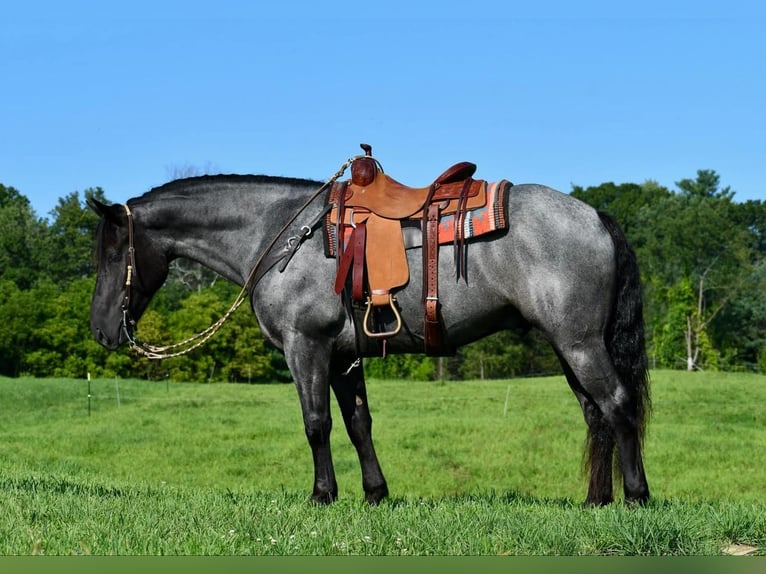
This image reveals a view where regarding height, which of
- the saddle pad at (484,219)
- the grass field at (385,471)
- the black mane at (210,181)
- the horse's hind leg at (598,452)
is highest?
the black mane at (210,181)

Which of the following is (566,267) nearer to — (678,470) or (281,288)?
(281,288)

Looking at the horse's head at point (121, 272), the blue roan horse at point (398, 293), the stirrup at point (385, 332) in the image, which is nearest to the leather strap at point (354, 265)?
the stirrup at point (385, 332)

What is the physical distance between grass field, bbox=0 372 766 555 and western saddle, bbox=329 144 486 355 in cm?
147

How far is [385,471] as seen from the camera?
23.6 meters

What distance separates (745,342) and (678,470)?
46356mm

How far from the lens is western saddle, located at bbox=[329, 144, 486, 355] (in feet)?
22.6

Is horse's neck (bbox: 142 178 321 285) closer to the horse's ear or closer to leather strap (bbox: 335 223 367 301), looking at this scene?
the horse's ear

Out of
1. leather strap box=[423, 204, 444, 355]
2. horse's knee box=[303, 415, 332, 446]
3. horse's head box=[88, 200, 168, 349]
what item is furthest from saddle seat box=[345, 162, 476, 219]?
horse's head box=[88, 200, 168, 349]

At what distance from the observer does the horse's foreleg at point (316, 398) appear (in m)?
7.06

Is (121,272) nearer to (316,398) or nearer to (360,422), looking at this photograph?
(316,398)

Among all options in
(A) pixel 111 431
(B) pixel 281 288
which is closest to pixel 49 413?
(A) pixel 111 431

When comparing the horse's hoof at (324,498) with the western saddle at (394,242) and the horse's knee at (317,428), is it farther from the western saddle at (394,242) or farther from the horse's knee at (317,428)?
the western saddle at (394,242)

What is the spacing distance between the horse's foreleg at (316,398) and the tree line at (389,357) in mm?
49192

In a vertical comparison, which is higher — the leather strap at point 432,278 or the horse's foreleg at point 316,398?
the leather strap at point 432,278
